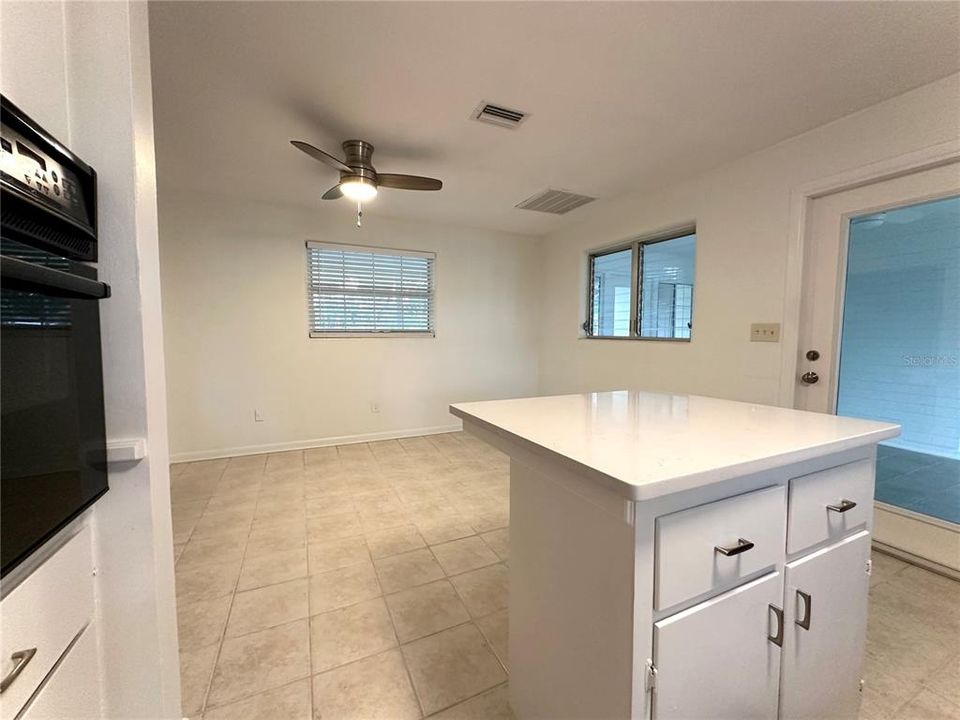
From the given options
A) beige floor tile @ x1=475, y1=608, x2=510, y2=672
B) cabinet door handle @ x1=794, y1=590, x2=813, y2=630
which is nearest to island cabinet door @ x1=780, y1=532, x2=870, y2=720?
cabinet door handle @ x1=794, y1=590, x2=813, y2=630

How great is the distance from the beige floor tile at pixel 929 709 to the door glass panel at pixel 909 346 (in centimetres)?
114

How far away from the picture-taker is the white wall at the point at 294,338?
3445mm

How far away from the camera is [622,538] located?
72cm

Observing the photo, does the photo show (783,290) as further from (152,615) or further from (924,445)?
(152,615)

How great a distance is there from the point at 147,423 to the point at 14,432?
0.32 meters

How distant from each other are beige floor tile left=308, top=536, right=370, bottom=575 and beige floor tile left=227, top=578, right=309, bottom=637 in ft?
0.45

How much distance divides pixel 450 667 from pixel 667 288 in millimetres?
3237

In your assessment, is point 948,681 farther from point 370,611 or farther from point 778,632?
point 370,611

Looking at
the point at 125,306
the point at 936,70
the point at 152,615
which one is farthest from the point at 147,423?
the point at 936,70

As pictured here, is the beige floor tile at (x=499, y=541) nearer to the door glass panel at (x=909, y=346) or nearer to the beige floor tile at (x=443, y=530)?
the beige floor tile at (x=443, y=530)

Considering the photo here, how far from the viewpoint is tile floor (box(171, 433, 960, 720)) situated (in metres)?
1.26

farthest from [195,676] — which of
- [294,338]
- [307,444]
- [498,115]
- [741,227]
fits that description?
[741,227]

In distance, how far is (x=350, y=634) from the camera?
153 cm

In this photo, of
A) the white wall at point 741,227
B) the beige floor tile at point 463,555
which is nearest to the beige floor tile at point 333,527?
the beige floor tile at point 463,555
